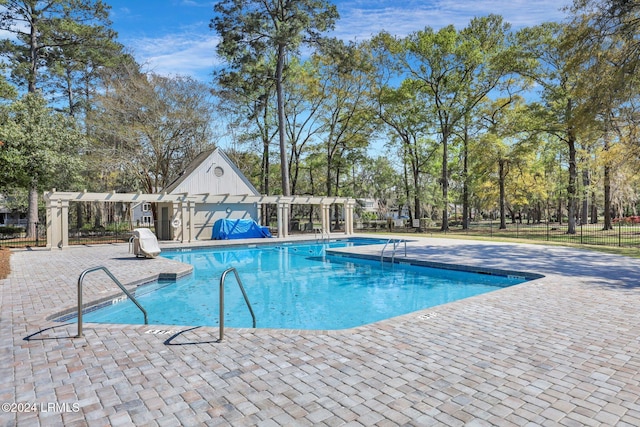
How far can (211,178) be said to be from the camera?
21.5 metres

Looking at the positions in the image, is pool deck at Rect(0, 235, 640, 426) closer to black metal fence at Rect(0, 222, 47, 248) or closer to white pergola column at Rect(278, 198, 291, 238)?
black metal fence at Rect(0, 222, 47, 248)

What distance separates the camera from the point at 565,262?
10.9m

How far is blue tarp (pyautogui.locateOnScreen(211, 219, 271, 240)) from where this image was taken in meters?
20.6

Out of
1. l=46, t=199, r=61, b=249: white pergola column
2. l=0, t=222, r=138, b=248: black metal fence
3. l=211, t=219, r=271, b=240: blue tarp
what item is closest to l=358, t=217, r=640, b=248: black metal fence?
l=211, t=219, r=271, b=240: blue tarp

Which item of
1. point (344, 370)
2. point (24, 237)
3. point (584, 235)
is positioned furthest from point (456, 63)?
point (24, 237)

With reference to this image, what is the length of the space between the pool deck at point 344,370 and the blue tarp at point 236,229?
47.7ft

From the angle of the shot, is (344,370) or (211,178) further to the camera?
(211,178)

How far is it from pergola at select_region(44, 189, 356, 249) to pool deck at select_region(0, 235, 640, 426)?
11.5 m

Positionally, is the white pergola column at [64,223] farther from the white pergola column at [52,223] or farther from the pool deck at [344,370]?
the pool deck at [344,370]

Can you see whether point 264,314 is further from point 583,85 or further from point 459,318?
point 583,85

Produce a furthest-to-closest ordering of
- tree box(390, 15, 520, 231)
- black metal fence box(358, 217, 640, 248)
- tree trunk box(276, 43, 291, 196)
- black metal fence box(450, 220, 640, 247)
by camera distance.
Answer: tree box(390, 15, 520, 231)
tree trunk box(276, 43, 291, 196)
black metal fence box(358, 217, 640, 248)
black metal fence box(450, 220, 640, 247)

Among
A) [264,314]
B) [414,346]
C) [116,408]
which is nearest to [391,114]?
[264,314]

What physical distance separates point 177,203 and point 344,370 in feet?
59.1

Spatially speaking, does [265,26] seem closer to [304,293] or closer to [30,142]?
[30,142]
